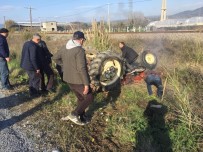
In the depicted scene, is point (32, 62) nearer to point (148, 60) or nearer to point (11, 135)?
point (11, 135)

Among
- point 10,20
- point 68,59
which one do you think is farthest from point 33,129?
point 10,20

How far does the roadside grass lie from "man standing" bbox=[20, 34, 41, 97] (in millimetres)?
389

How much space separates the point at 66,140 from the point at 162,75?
445 centimetres

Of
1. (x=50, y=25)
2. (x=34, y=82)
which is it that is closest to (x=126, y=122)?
(x=34, y=82)

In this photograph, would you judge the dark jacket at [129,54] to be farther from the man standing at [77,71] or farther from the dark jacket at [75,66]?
the dark jacket at [75,66]

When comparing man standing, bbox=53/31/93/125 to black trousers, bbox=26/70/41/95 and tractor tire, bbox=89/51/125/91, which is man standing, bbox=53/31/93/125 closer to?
tractor tire, bbox=89/51/125/91

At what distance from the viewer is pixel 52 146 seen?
493cm

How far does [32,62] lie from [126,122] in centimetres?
308

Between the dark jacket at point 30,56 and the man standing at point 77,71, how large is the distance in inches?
71.3

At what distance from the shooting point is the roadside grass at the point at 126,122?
5188 millimetres

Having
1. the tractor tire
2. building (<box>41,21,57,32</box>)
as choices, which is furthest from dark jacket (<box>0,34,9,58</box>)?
building (<box>41,21,57,32</box>)

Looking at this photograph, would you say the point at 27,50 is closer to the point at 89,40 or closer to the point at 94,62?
the point at 94,62

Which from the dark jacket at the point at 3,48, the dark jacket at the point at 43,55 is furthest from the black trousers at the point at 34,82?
the dark jacket at the point at 3,48

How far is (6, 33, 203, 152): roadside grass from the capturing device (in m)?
5.19
